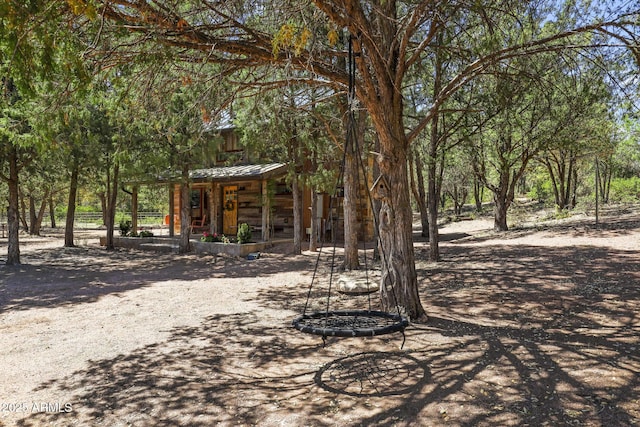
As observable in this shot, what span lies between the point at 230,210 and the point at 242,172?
3582 millimetres

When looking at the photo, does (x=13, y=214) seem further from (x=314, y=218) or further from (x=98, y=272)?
(x=314, y=218)

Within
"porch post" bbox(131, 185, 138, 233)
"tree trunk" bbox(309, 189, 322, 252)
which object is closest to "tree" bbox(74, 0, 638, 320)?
"tree trunk" bbox(309, 189, 322, 252)

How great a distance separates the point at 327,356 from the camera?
484 centimetres

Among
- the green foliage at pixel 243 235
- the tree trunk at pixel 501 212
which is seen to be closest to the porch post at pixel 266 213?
the green foliage at pixel 243 235

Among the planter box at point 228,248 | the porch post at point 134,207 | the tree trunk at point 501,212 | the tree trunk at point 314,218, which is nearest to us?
the tree trunk at point 314,218

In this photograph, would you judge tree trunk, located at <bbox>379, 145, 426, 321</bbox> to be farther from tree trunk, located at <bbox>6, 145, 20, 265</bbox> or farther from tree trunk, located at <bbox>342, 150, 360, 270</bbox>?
tree trunk, located at <bbox>6, 145, 20, 265</bbox>

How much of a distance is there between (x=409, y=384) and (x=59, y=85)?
5.74m

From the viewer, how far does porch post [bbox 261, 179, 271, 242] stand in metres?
16.2

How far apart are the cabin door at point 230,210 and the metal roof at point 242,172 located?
1.46 metres

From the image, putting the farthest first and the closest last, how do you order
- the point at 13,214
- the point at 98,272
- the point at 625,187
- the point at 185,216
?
1. the point at 625,187
2. the point at 185,216
3. the point at 13,214
4. the point at 98,272

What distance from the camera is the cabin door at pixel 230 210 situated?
20.1 metres

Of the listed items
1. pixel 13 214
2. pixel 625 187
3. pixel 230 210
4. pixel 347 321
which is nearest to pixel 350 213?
pixel 347 321

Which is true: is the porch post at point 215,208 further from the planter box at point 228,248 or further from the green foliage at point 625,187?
the green foliage at point 625,187

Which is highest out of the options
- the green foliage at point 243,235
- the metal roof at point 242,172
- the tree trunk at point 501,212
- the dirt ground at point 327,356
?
the metal roof at point 242,172
